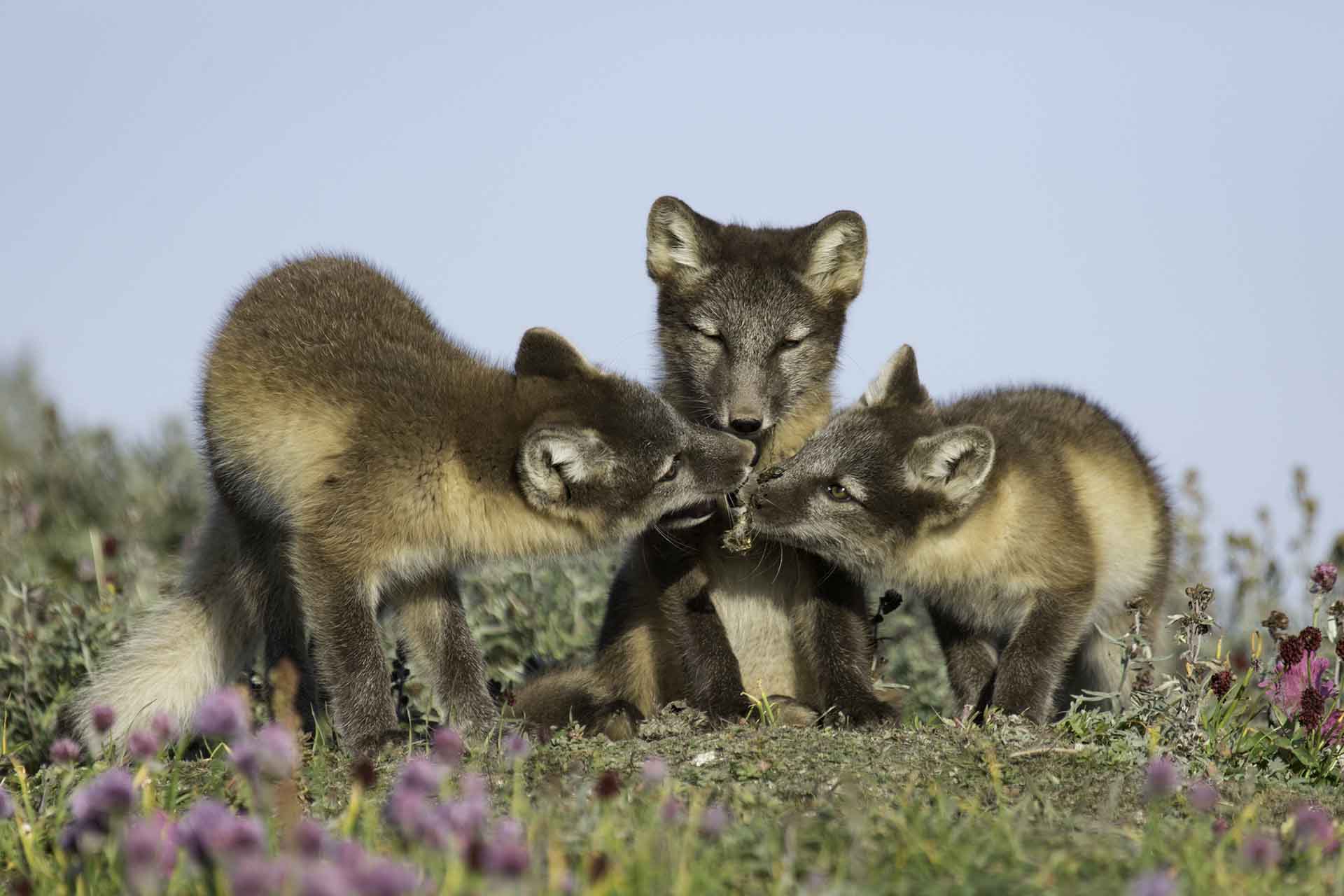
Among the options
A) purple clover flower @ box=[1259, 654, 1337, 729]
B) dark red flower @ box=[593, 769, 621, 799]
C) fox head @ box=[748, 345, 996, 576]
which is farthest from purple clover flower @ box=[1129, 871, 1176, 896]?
fox head @ box=[748, 345, 996, 576]

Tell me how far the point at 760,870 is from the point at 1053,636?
2870mm

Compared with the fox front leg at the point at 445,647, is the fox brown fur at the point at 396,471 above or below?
above

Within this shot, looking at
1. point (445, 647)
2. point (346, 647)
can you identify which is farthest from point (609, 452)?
point (346, 647)

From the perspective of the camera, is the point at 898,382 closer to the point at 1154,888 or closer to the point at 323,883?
the point at 1154,888

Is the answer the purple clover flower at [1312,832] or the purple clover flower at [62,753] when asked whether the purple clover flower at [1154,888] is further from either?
the purple clover flower at [62,753]

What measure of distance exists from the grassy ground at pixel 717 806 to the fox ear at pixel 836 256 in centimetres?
196

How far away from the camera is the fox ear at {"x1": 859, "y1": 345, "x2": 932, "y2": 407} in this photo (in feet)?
19.1

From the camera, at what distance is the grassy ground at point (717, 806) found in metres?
2.64

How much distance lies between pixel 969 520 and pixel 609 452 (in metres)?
1.52

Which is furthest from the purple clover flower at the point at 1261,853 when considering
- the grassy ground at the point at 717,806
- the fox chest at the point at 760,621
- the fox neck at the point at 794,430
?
the fox neck at the point at 794,430

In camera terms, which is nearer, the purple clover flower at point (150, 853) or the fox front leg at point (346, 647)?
the purple clover flower at point (150, 853)

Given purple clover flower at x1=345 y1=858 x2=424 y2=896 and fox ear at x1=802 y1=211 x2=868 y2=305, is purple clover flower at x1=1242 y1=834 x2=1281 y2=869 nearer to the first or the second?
purple clover flower at x1=345 y1=858 x2=424 y2=896

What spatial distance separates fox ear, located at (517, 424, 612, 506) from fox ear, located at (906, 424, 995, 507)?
126 cm

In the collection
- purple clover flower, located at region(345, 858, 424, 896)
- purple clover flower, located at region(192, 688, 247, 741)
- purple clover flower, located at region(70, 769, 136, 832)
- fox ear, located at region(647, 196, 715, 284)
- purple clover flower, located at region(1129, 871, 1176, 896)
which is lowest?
purple clover flower, located at region(70, 769, 136, 832)
